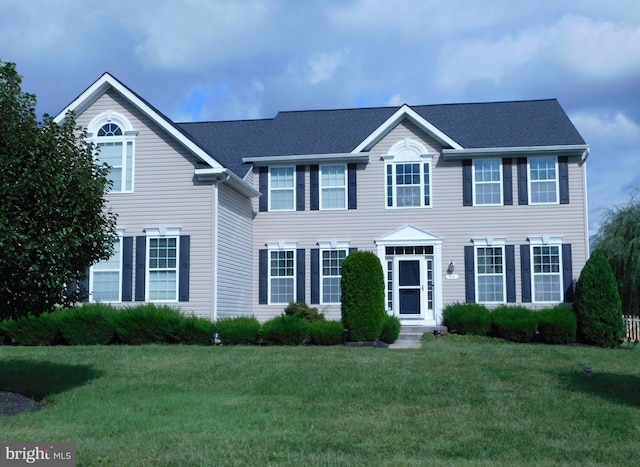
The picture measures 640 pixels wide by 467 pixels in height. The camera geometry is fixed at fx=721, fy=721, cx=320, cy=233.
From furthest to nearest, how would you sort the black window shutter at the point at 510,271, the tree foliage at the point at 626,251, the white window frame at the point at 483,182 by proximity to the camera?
the tree foliage at the point at 626,251 → the white window frame at the point at 483,182 → the black window shutter at the point at 510,271

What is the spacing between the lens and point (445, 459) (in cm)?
719

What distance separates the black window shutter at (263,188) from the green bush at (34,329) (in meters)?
7.42

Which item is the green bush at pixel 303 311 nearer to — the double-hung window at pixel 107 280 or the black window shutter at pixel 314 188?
the black window shutter at pixel 314 188

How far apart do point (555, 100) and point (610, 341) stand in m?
9.32

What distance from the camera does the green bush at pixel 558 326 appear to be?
61.8 ft

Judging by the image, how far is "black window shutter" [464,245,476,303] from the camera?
2098cm

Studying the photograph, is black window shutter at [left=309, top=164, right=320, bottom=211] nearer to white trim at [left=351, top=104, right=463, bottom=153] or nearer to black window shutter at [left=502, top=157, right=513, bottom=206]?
white trim at [left=351, top=104, right=463, bottom=153]

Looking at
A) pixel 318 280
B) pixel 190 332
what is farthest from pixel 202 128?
pixel 190 332

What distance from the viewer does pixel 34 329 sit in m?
17.5

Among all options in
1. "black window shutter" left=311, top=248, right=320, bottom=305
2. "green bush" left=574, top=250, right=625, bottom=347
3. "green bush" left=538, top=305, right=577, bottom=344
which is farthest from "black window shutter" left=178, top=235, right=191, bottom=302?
"green bush" left=574, top=250, right=625, bottom=347

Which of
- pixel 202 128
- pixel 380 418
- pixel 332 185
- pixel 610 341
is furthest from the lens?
pixel 202 128

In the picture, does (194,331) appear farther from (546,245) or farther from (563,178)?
(563,178)

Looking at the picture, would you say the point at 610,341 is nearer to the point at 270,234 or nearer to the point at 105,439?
the point at 270,234

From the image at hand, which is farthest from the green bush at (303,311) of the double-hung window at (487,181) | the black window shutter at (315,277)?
the double-hung window at (487,181)
